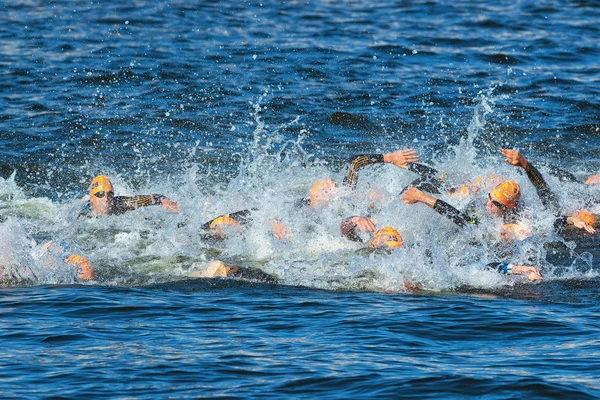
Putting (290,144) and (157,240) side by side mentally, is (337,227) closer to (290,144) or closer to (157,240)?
(157,240)

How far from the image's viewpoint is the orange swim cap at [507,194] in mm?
13781

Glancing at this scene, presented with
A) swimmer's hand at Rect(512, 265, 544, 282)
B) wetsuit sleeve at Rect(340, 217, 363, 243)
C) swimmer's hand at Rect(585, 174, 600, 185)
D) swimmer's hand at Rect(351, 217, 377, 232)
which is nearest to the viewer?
swimmer's hand at Rect(512, 265, 544, 282)

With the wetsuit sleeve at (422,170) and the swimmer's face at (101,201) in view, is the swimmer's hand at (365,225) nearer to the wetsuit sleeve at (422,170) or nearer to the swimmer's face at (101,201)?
the wetsuit sleeve at (422,170)

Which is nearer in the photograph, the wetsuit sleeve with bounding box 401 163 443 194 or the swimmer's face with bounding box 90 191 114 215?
the swimmer's face with bounding box 90 191 114 215

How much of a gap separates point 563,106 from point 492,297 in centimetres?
1135

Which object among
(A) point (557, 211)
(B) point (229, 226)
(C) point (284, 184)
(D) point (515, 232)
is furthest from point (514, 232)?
(C) point (284, 184)

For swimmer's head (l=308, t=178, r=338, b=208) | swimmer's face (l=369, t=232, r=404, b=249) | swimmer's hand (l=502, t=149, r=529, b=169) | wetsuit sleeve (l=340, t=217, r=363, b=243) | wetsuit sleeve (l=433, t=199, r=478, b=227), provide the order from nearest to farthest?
swimmer's face (l=369, t=232, r=404, b=249) < swimmer's hand (l=502, t=149, r=529, b=169) < wetsuit sleeve (l=433, t=199, r=478, b=227) < wetsuit sleeve (l=340, t=217, r=363, b=243) < swimmer's head (l=308, t=178, r=338, b=208)

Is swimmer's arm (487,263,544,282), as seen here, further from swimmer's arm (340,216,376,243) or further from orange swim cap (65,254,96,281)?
orange swim cap (65,254,96,281)

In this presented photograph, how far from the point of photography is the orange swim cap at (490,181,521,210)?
13781mm

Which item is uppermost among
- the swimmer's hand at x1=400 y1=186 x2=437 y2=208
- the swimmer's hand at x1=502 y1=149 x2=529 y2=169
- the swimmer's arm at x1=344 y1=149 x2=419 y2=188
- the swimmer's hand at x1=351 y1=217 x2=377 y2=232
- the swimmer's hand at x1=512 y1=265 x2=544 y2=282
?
the swimmer's hand at x1=502 y1=149 x2=529 y2=169

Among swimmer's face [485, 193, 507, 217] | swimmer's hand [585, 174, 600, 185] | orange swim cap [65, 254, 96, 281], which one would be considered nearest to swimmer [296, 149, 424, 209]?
swimmer's face [485, 193, 507, 217]

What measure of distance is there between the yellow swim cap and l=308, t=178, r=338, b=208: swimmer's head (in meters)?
1.26

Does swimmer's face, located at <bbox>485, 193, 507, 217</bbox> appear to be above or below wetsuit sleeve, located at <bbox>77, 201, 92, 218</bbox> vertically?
above

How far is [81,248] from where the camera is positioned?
46.5 feet
